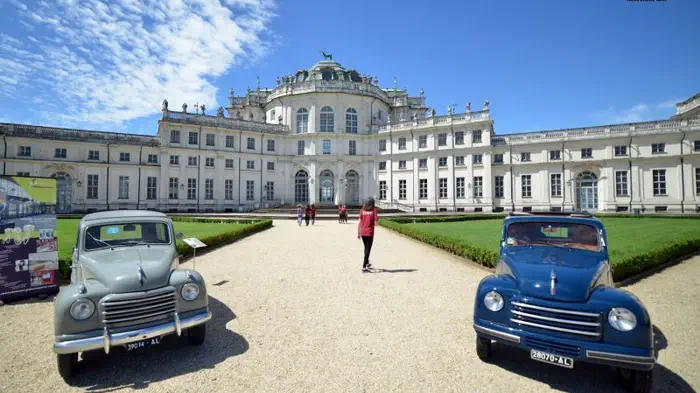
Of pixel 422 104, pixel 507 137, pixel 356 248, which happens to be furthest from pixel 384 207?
pixel 356 248

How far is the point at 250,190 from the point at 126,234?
133ft

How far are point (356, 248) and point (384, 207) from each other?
3111 cm

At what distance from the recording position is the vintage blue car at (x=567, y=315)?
3.64 meters

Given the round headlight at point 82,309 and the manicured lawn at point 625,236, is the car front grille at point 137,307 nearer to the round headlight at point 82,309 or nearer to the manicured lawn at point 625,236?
the round headlight at point 82,309

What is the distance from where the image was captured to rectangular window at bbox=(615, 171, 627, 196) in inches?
1414

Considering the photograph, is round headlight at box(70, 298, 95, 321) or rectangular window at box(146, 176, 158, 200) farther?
rectangular window at box(146, 176, 158, 200)

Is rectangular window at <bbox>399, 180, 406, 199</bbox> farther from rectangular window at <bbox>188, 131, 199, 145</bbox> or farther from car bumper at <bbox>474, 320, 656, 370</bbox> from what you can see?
car bumper at <bbox>474, 320, 656, 370</bbox>

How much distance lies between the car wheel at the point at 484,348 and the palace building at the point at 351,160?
38.5 metres

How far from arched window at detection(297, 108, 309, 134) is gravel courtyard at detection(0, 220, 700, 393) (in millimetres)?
40289

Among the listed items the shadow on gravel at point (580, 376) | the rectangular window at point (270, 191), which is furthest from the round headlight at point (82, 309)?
the rectangular window at point (270, 191)

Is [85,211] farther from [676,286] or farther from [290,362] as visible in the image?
[676,286]

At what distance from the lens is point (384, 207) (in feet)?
147

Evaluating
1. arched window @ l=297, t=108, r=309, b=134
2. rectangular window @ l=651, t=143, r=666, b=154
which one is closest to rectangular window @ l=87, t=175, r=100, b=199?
arched window @ l=297, t=108, r=309, b=134

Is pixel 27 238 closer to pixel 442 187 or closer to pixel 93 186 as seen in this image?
pixel 93 186
